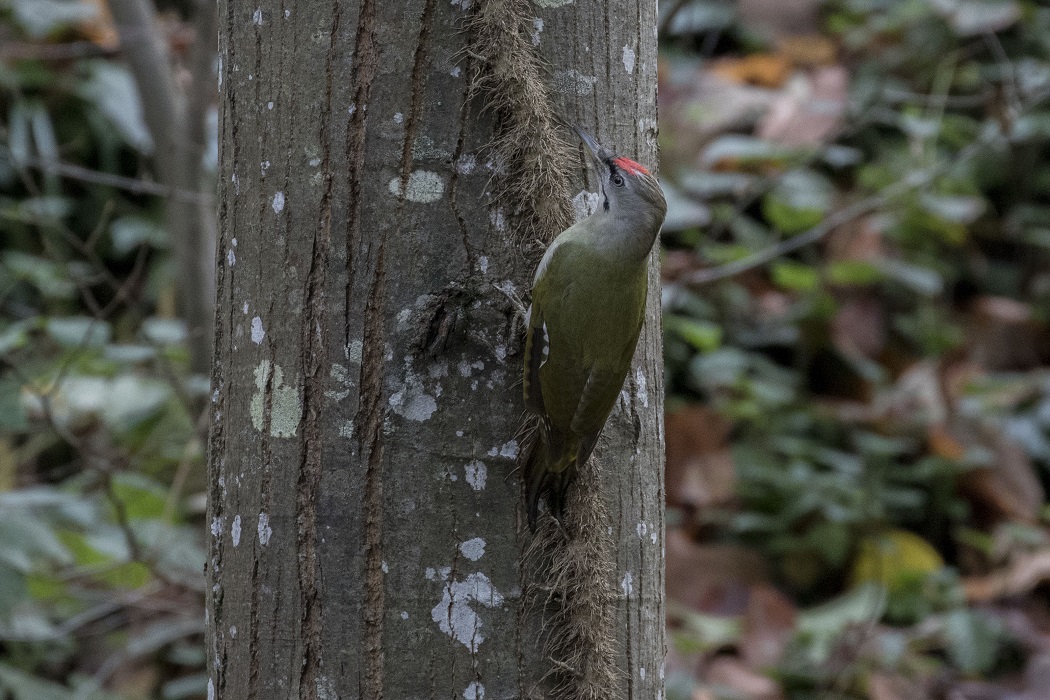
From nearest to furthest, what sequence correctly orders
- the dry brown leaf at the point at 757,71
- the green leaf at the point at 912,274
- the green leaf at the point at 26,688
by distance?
1. the green leaf at the point at 26,688
2. the green leaf at the point at 912,274
3. the dry brown leaf at the point at 757,71

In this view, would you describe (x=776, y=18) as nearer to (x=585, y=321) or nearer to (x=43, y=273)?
(x=43, y=273)

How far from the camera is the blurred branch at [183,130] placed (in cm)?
472

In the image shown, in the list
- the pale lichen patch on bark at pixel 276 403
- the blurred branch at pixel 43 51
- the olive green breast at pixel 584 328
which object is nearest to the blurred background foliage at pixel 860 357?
the olive green breast at pixel 584 328

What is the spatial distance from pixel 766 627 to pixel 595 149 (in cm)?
350

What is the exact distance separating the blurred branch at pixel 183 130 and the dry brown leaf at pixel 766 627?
9.32 ft

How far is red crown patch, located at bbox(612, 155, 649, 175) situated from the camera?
193cm

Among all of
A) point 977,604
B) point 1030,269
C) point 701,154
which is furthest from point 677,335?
point 1030,269

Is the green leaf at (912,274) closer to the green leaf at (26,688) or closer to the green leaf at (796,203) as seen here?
the green leaf at (796,203)

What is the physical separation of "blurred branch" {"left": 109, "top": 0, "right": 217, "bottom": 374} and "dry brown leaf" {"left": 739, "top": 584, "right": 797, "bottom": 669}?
284 cm

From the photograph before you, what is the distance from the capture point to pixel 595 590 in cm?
175

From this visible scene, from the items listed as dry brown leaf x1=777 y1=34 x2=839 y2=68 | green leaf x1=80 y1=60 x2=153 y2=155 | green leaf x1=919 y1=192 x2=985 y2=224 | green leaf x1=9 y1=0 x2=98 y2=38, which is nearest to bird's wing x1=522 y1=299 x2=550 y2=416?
green leaf x1=919 y1=192 x2=985 y2=224

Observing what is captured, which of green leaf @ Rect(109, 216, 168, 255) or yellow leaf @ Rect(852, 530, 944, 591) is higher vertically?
green leaf @ Rect(109, 216, 168, 255)

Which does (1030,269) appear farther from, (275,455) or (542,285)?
(275,455)

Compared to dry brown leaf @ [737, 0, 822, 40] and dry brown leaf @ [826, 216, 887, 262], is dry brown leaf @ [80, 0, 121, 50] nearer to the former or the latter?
dry brown leaf @ [737, 0, 822, 40]
